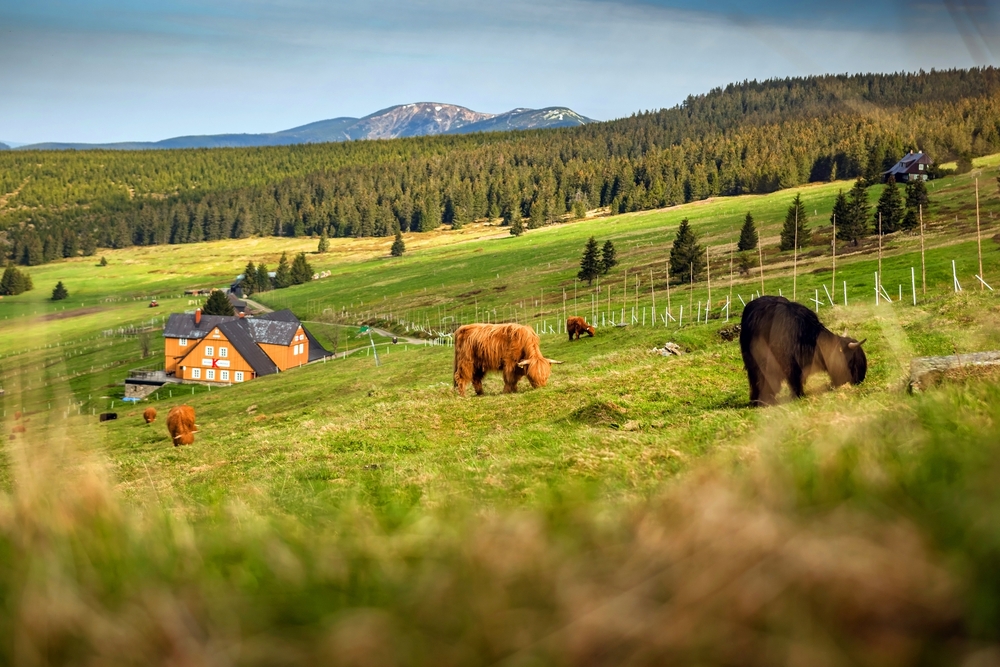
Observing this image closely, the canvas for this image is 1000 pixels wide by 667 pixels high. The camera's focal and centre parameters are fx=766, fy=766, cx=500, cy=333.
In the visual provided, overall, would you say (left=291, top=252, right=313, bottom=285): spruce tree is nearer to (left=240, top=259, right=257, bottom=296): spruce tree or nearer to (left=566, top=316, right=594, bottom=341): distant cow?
(left=240, top=259, right=257, bottom=296): spruce tree

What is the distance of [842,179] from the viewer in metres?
Result: 160

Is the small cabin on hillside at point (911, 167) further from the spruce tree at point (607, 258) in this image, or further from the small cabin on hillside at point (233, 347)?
the small cabin on hillside at point (233, 347)

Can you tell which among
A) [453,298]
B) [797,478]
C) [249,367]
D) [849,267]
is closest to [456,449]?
[797,478]

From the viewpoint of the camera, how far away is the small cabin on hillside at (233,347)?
97.2m

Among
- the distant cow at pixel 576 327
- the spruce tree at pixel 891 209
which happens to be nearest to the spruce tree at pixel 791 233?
the spruce tree at pixel 891 209

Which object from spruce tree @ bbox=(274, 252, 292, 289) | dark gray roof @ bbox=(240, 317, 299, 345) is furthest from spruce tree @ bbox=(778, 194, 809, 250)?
spruce tree @ bbox=(274, 252, 292, 289)

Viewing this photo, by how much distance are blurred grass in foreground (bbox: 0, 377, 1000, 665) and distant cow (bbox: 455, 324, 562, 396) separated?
59.6 feet

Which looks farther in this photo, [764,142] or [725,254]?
[764,142]

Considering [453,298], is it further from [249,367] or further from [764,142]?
[764,142]

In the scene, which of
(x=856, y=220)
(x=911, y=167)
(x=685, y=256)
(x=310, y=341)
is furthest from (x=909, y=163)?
(x=310, y=341)

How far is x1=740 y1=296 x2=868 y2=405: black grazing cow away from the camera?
1152cm

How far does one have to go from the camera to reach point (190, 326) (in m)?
101

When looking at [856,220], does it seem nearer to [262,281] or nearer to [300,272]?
[300,272]

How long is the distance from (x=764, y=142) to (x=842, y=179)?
3686 cm
